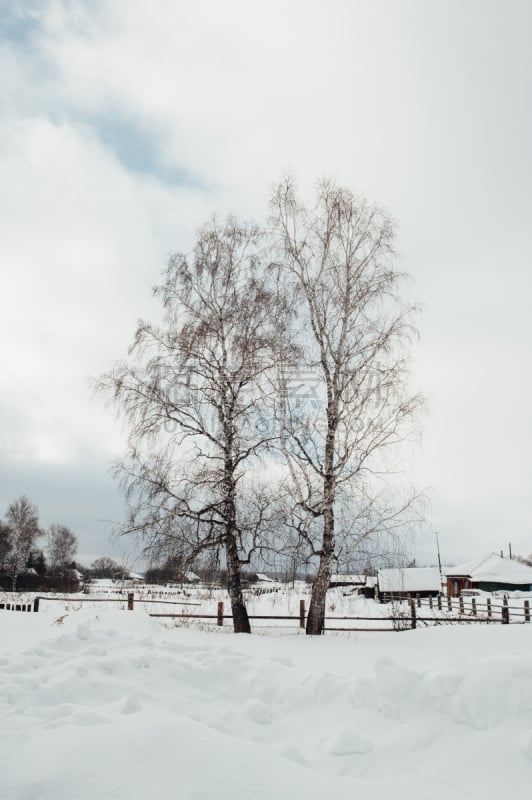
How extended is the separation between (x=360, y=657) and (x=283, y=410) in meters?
5.90

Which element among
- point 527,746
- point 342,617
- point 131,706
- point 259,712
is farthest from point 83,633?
point 342,617

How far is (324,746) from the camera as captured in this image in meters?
4.55

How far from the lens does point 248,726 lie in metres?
5.18

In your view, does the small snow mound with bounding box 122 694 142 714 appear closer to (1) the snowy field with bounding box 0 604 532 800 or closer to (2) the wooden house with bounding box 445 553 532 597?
(1) the snowy field with bounding box 0 604 532 800

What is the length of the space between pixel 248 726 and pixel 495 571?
218 feet

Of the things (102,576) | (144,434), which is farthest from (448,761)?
(102,576)

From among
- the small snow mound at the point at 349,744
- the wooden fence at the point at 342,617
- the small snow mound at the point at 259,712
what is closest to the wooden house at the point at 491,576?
the wooden fence at the point at 342,617

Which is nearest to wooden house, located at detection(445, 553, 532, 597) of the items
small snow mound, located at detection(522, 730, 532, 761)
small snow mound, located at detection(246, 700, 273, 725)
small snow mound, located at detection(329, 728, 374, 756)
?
small snow mound, located at detection(246, 700, 273, 725)

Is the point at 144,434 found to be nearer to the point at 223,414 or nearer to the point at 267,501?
the point at 223,414

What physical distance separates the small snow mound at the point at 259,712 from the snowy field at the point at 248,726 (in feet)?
0.04

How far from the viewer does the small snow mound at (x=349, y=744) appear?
4.42 m

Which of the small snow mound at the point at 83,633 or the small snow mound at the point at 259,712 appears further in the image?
the small snow mound at the point at 83,633

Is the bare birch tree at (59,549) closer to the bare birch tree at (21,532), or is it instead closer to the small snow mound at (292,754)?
the bare birch tree at (21,532)

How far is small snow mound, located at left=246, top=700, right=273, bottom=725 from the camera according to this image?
5.31 meters
